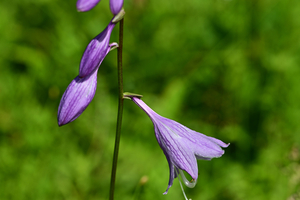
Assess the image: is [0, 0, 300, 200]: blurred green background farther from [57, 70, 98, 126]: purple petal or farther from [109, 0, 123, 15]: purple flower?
[109, 0, 123, 15]: purple flower

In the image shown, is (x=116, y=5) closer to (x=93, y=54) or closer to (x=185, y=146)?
(x=93, y=54)

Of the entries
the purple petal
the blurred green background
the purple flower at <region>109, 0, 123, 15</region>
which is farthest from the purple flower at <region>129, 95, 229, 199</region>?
the blurred green background

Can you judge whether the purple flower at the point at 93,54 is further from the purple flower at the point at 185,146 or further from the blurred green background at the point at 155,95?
the blurred green background at the point at 155,95

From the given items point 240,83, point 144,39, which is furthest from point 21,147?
point 240,83

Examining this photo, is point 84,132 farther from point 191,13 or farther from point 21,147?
point 191,13

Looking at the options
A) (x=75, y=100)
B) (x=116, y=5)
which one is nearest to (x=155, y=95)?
(x=75, y=100)

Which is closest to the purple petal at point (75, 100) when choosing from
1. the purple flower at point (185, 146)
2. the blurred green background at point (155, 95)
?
the purple flower at point (185, 146)
